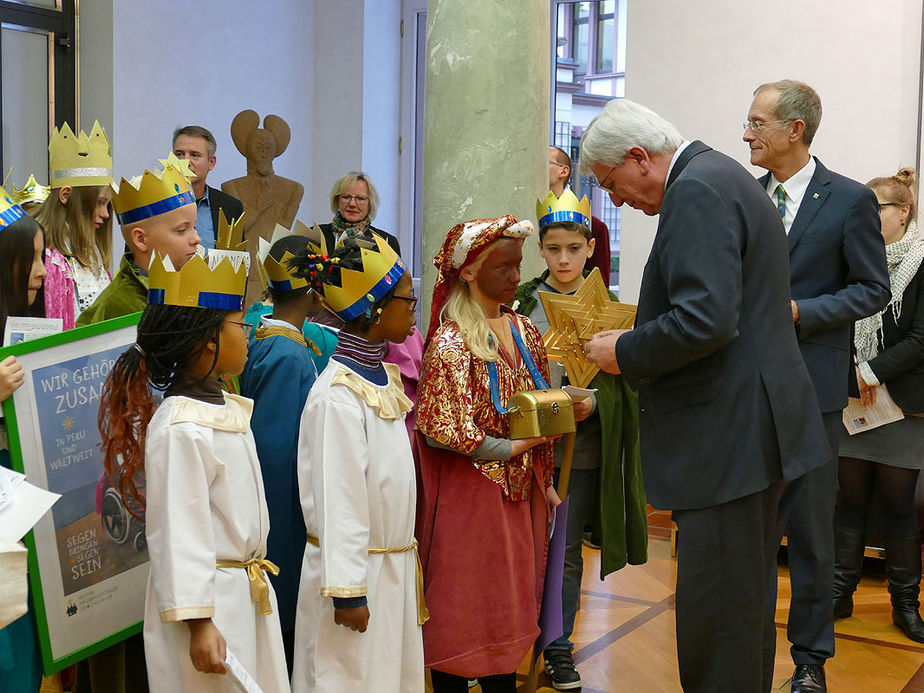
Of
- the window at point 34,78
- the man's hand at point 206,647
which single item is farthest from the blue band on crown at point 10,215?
the window at point 34,78

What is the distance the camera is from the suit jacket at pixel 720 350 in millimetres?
2289

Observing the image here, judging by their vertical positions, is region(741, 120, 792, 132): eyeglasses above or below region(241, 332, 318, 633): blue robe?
above

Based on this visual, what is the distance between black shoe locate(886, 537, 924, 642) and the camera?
13.5ft

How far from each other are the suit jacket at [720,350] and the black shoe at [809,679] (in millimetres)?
1160

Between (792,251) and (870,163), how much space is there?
3126 millimetres

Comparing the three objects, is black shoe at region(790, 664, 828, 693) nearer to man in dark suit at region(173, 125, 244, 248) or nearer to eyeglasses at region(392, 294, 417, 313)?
eyeglasses at region(392, 294, 417, 313)

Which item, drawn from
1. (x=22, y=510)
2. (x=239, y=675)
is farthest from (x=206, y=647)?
(x=22, y=510)

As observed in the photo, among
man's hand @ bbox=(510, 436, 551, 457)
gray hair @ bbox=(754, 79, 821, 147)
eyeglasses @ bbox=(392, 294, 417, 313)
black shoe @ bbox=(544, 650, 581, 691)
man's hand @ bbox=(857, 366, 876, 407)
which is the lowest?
black shoe @ bbox=(544, 650, 581, 691)

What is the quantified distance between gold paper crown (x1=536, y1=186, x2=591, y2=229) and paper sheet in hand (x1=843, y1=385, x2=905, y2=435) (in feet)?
5.37

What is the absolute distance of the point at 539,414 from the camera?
2.69 meters

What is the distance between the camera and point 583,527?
3531mm

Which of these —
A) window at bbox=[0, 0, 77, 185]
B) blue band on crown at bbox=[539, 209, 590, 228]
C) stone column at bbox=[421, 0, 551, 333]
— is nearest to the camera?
blue band on crown at bbox=[539, 209, 590, 228]

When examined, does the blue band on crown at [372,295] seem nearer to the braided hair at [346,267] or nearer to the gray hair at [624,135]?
the braided hair at [346,267]

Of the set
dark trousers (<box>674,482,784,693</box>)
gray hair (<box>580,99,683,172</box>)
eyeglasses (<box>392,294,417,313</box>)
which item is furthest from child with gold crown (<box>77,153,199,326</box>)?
dark trousers (<box>674,482,784,693</box>)
